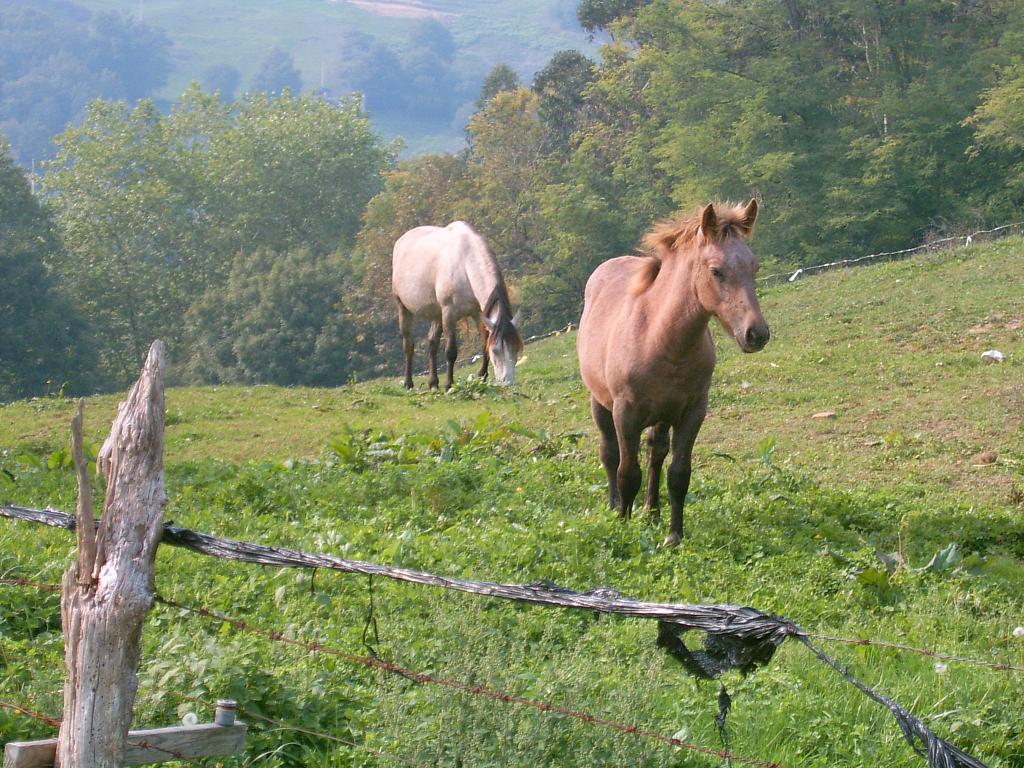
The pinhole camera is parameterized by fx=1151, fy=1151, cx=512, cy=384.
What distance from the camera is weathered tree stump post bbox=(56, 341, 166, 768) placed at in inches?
120

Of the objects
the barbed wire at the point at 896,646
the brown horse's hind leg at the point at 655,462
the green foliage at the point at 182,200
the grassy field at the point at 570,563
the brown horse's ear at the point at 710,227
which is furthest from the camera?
the green foliage at the point at 182,200

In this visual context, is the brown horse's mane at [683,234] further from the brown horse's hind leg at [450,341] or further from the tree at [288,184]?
the tree at [288,184]

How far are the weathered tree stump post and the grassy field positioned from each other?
91 centimetres

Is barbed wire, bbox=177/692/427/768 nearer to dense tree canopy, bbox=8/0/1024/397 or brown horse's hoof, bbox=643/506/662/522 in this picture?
brown horse's hoof, bbox=643/506/662/522

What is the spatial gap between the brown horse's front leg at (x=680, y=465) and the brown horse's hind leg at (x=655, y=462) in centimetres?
21

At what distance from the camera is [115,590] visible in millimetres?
3047

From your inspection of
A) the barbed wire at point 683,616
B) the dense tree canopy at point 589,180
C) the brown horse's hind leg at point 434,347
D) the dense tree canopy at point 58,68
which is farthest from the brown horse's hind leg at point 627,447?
the dense tree canopy at point 58,68

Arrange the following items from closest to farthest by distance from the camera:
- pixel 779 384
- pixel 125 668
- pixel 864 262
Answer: pixel 125 668 → pixel 779 384 → pixel 864 262

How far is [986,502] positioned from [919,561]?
1859 mm

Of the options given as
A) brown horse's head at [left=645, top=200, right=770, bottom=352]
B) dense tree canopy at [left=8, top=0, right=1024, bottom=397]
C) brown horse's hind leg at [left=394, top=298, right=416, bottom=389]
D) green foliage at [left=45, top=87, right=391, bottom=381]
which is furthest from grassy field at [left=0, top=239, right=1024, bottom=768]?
green foliage at [left=45, top=87, right=391, bottom=381]

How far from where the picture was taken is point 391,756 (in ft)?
11.9

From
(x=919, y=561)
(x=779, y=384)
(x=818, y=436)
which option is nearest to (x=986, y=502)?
(x=919, y=561)

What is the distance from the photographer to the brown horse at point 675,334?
687 cm

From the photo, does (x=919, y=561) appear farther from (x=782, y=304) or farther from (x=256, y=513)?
(x=782, y=304)
